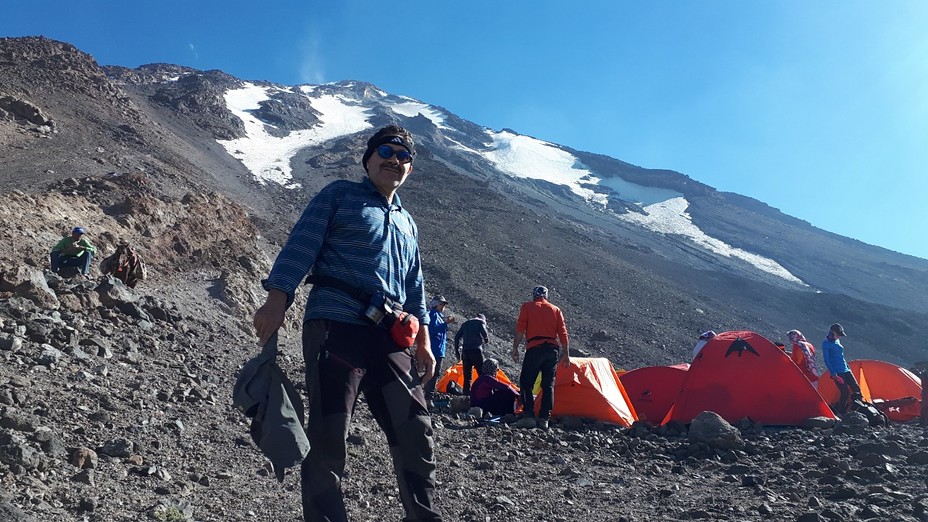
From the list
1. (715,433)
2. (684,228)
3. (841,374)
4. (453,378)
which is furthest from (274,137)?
(715,433)

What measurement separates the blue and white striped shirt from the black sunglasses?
0.43ft

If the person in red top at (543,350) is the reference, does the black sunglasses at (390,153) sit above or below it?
above

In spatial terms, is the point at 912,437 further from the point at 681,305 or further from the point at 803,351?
the point at 681,305

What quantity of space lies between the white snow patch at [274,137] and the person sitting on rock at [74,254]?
28735mm

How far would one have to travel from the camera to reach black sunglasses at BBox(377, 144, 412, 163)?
2863 mm

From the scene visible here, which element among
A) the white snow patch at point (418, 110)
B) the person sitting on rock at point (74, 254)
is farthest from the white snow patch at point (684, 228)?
the person sitting on rock at point (74, 254)

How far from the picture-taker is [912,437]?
6.36m

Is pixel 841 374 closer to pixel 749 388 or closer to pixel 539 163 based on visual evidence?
pixel 749 388

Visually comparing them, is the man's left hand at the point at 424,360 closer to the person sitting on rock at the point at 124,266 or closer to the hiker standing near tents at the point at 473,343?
the hiker standing near tents at the point at 473,343

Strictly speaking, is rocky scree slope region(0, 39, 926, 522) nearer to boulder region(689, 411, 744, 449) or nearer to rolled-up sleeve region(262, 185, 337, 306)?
boulder region(689, 411, 744, 449)

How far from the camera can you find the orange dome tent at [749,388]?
7141 mm

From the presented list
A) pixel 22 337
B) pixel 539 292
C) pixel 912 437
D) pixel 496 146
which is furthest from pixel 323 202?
pixel 496 146

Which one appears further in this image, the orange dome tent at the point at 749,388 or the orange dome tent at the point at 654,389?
the orange dome tent at the point at 654,389

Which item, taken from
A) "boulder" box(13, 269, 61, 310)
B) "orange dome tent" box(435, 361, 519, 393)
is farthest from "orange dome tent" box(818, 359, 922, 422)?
"boulder" box(13, 269, 61, 310)
